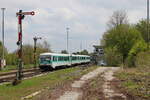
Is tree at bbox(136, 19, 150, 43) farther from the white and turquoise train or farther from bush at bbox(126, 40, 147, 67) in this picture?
bush at bbox(126, 40, 147, 67)

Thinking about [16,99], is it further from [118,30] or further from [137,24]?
[137,24]

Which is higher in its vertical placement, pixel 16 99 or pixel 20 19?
pixel 20 19

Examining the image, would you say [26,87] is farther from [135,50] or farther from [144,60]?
[135,50]

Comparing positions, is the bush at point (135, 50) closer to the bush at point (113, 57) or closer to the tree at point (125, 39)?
the tree at point (125, 39)

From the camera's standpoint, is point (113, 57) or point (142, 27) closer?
point (113, 57)

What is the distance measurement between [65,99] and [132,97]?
10.0ft

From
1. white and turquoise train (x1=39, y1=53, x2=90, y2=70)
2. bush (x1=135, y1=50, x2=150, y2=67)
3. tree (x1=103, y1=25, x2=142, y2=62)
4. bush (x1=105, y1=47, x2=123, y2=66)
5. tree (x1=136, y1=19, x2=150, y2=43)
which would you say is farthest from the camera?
tree (x1=136, y1=19, x2=150, y2=43)

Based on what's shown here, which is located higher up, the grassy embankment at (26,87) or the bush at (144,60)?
the bush at (144,60)

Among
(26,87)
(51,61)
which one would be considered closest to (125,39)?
(51,61)

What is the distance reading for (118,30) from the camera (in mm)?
59594

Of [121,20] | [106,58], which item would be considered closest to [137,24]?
[121,20]

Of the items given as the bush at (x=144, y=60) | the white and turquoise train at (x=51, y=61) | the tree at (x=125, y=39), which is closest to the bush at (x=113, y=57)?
→ the tree at (x=125, y=39)

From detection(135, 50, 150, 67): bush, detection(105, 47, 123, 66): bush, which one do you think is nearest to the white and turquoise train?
detection(105, 47, 123, 66): bush

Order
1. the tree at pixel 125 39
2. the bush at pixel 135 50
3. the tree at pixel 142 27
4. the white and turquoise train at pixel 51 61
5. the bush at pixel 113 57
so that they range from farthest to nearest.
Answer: the tree at pixel 142 27, the bush at pixel 113 57, the tree at pixel 125 39, the white and turquoise train at pixel 51 61, the bush at pixel 135 50
